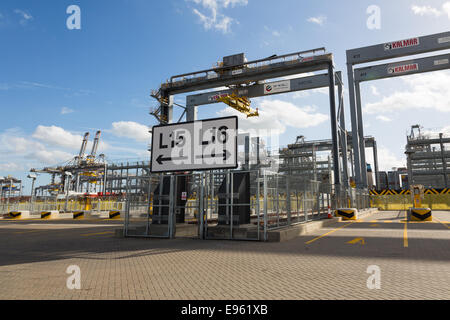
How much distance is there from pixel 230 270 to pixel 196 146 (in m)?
5.15

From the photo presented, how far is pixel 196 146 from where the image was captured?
34.0 ft

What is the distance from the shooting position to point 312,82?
3039 cm

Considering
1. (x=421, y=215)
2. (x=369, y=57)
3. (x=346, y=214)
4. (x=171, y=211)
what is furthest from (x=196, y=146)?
(x=369, y=57)

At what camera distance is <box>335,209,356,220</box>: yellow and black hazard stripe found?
20734 mm

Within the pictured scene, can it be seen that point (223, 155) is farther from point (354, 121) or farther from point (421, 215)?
point (354, 121)

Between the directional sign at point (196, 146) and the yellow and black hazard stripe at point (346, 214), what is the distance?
14.2m

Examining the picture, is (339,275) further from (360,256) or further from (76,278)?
(76,278)

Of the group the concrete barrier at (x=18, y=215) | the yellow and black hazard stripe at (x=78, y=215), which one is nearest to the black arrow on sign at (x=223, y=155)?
the yellow and black hazard stripe at (x=78, y=215)

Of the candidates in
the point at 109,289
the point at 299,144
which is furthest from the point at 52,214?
the point at 299,144

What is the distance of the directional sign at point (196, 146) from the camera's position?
31.8 feet

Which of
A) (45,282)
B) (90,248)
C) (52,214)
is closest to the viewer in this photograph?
(45,282)

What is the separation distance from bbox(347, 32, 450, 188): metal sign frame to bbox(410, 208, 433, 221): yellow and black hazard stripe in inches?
513

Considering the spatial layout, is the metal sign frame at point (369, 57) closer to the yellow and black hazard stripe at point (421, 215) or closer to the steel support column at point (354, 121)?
the steel support column at point (354, 121)
